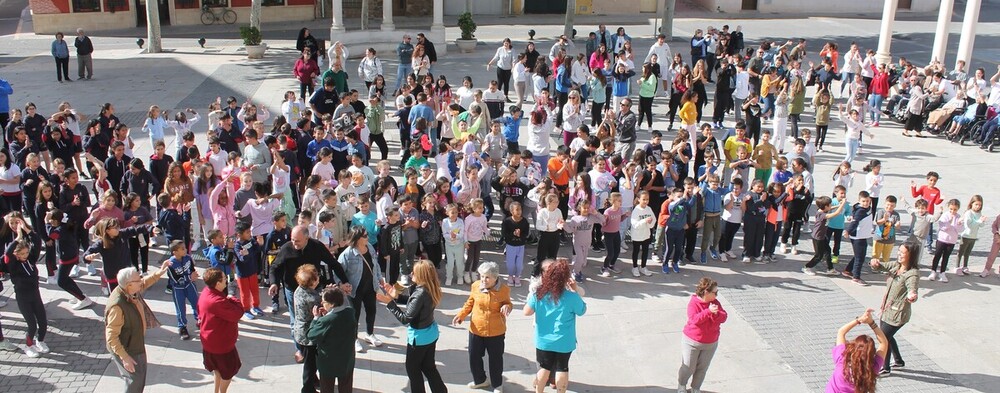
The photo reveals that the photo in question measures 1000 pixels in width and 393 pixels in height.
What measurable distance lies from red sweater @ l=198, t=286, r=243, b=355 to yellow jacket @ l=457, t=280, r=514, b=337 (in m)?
A: 1.98

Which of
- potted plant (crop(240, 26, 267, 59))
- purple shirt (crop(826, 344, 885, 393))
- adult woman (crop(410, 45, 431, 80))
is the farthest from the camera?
potted plant (crop(240, 26, 267, 59))

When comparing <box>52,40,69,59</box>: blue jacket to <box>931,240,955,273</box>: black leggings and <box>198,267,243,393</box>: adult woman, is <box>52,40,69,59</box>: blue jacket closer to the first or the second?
<box>198,267,243,393</box>: adult woman

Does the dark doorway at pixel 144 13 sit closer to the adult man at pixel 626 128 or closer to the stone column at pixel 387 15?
the stone column at pixel 387 15

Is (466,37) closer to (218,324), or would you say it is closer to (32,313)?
(32,313)

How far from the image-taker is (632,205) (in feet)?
38.1

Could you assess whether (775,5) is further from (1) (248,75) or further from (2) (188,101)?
(2) (188,101)

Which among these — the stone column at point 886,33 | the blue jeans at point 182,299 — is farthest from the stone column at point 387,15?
the blue jeans at point 182,299

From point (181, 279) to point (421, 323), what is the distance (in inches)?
117

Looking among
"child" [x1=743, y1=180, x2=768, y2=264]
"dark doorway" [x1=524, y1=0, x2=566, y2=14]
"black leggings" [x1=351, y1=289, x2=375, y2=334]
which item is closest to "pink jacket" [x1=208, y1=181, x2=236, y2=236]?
"black leggings" [x1=351, y1=289, x2=375, y2=334]

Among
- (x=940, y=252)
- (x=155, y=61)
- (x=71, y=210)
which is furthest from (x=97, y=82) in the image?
(x=940, y=252)

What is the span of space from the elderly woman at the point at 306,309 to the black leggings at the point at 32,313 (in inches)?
118

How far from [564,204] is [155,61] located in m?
18.4

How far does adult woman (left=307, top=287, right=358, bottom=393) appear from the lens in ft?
23.4

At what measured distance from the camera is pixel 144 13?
34.2m
